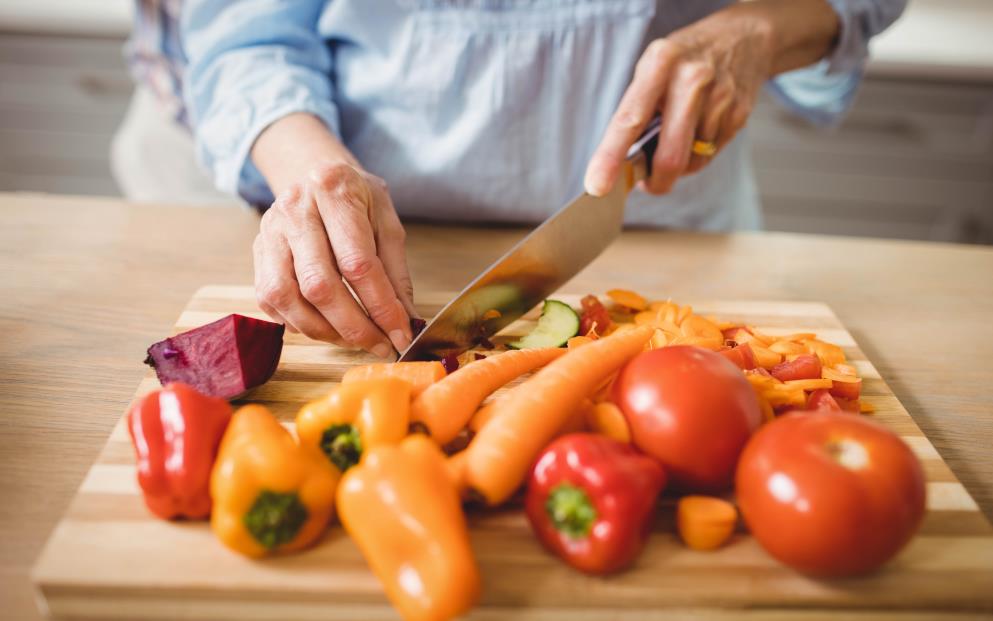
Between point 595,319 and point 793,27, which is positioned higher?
point 793,27

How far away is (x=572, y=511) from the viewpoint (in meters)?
0.93

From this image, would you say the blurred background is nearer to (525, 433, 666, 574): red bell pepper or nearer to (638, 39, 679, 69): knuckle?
(638, 39, 679, 69): knuckle

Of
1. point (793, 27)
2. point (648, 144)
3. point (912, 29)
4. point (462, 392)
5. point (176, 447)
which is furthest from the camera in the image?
point (912, 29)

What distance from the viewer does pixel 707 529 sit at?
97 centimetres

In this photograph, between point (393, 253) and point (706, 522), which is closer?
point (706, 522)

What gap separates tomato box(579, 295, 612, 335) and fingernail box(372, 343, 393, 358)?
14.9 inches

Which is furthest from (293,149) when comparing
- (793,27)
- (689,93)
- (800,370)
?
(793,27)

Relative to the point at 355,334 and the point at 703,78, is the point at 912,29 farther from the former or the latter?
the point at 355,334

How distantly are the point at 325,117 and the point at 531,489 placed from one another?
104cm

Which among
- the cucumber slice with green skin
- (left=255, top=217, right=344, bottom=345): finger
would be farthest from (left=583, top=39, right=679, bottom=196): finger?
(left=255, top=217, right=344, bottom=345): finger

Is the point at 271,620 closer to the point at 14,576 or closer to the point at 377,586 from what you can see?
the point at 377,586

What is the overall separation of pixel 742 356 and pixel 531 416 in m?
0.45

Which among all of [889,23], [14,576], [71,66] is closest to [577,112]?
[889,23]

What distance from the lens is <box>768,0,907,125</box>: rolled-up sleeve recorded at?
1.85 metres
